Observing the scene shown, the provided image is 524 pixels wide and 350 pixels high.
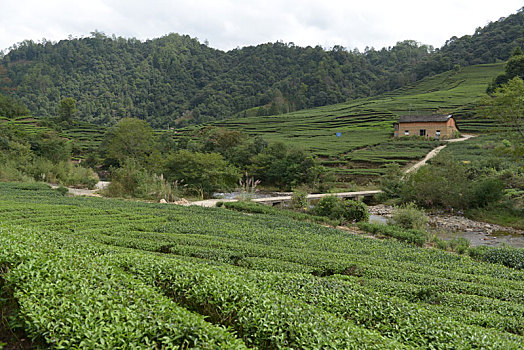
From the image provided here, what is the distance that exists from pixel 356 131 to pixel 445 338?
172 ft

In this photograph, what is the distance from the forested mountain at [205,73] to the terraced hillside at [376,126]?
1610cm

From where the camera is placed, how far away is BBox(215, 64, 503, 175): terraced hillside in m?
38.4

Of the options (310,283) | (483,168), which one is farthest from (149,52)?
(310,283)

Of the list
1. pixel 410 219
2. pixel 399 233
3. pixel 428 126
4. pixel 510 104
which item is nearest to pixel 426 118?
pixel 428 126

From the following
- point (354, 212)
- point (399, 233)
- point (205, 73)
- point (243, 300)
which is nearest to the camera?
point (243, 300)

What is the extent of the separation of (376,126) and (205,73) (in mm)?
83830

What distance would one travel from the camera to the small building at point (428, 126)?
47125mm

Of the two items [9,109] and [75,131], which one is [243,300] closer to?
[75,131]

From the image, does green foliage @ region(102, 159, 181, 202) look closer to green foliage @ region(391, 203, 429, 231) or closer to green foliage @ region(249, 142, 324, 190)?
green foliage @ region(249, 142, 324, 190)

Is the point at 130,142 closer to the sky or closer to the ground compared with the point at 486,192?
closer to the sky

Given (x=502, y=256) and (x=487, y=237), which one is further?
(x=487, y=237)

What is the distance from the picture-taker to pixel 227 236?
10.9 meters

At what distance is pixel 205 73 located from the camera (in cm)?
12394

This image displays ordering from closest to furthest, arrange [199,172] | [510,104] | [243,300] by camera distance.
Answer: [243,300]
[510,104]
[199,172]
